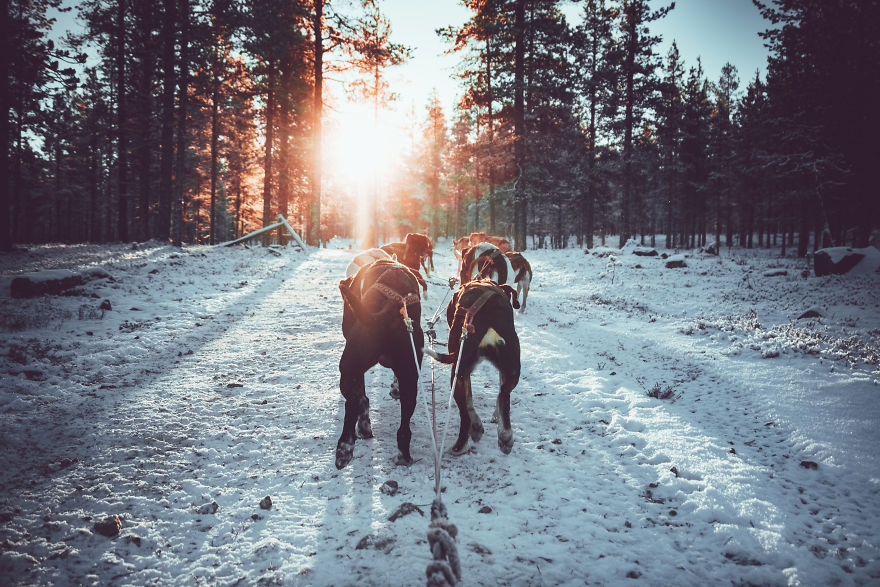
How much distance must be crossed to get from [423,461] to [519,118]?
67.4 feet

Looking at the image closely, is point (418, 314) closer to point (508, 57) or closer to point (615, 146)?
point (508, 57)

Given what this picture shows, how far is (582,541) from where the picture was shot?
101 inches

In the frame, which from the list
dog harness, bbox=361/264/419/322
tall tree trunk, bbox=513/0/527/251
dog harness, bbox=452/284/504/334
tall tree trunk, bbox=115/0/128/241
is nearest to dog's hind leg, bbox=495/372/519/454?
Result: dog harness, bbox=452/284/504/334

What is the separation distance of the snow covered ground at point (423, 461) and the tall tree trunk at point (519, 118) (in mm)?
14121

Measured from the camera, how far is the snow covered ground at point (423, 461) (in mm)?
2365

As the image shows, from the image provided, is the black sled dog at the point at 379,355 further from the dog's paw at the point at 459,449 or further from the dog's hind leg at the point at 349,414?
the dog's paw at the point at 459,449

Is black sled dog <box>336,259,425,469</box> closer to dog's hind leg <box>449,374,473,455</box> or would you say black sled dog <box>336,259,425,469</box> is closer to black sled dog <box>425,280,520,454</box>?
black sled dog <box>425,280,520,454</box>

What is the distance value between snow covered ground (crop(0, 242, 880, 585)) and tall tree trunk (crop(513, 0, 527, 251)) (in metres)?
14.1

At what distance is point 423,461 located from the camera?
3.53m

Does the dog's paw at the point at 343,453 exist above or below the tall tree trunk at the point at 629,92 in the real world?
below

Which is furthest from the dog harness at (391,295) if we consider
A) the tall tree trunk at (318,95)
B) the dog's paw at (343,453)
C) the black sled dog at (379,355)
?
the tall tree trunk at (318,95)

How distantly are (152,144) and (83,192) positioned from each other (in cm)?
3595

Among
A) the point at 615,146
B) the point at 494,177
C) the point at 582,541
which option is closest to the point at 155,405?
the point at 582,541

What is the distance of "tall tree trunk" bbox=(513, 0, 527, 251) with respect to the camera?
19281 mm
